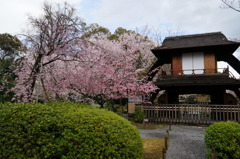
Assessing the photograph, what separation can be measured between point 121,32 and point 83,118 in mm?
21471

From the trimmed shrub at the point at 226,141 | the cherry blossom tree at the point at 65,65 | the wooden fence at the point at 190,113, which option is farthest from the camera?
the wooden fence at the point at 190,113

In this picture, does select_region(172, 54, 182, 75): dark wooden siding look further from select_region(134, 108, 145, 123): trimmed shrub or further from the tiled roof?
select_region(134, 108, 145, 123): trimmed shrub

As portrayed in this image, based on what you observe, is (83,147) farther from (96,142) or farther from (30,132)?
(30,132)

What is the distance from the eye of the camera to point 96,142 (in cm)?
358

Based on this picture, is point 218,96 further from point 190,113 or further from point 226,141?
→ point 226,141

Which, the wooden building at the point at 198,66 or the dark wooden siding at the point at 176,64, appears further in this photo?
the dark wooden siding at the point at 176,64

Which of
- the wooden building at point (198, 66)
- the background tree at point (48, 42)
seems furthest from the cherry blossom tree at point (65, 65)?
the wooden building at point (198, 66)

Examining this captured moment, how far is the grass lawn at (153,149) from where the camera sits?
5.84 metres

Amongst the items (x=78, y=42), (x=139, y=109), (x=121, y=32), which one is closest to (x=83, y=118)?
(x=78, y=42)

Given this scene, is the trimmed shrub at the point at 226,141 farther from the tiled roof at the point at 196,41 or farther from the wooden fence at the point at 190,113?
the tiled roof at the point at 196,41

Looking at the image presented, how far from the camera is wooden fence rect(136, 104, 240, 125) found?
452 inches

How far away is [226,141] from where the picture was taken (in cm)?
491

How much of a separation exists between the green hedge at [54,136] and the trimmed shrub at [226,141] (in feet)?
10.4


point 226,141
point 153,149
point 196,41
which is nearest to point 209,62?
point 196,41
